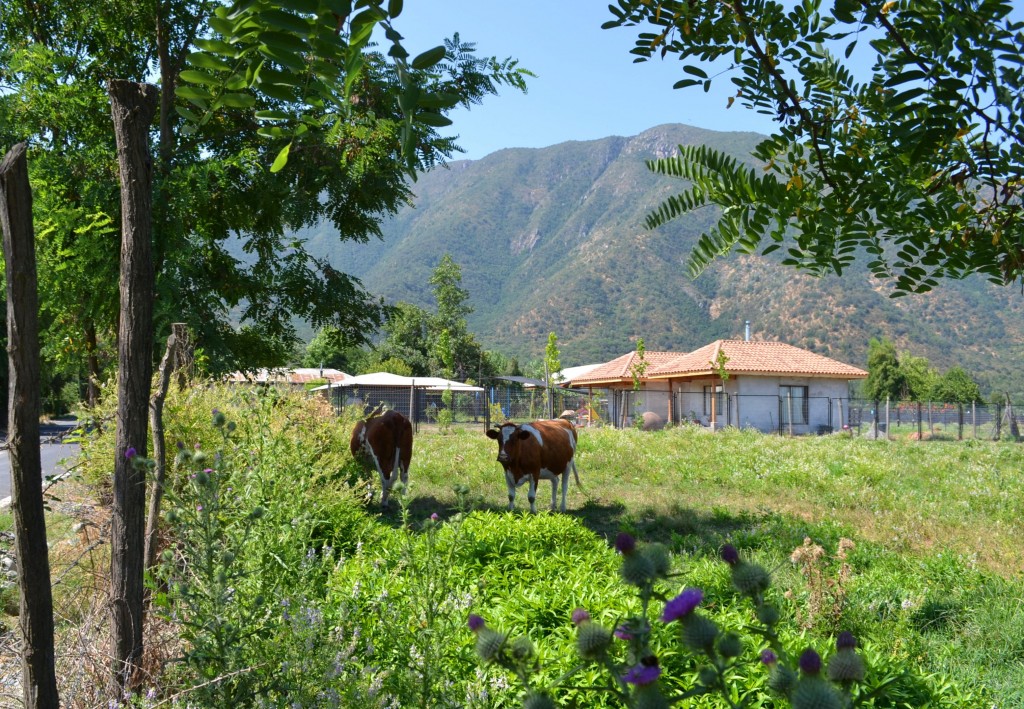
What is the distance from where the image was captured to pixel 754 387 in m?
37.4

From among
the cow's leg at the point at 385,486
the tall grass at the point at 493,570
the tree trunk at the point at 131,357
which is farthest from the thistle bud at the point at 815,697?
the cow's leg at the point at 385,486

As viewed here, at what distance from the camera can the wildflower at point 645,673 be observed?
3.18ft

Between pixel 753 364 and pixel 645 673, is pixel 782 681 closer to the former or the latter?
pixel 645 673

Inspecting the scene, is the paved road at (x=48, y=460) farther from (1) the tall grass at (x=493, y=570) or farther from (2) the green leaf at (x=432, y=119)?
(2) the green leaf at (x=432, y=119)

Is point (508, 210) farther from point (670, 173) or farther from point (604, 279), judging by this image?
point (670, 173)

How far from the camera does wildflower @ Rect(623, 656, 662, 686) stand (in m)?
0.97

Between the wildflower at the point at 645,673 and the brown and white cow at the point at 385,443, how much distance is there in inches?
393

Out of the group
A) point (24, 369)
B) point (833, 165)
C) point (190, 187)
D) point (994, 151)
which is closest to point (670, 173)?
point (833, 165)

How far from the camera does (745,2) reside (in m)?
2.26

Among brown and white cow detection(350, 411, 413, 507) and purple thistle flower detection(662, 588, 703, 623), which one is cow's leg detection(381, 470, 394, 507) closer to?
brown and white cow detection(350, 411, 413, 507)

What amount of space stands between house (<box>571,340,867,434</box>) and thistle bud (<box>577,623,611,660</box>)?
33.4 metres

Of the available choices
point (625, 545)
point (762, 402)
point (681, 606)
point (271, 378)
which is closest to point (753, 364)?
point (762, 402)

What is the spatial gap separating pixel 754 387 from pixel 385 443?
29.7m

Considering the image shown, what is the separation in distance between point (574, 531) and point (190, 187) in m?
5.43
